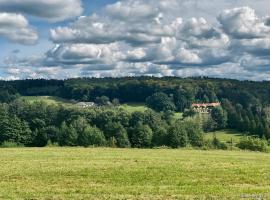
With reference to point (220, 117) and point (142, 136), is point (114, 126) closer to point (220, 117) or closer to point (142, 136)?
point (142, 136)

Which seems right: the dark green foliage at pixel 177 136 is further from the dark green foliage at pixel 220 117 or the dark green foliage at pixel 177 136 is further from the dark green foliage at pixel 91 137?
the dark green foliage at pixel 220 117

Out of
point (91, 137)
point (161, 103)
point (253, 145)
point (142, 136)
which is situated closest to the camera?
point (253, 145)

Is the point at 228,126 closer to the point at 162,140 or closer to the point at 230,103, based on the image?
the point at 230,103

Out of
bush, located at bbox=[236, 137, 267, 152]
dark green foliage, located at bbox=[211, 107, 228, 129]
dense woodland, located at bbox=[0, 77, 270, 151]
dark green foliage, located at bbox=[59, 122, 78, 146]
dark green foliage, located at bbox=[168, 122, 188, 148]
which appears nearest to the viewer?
bush, located at bbox=[236, 137, 267, 152]

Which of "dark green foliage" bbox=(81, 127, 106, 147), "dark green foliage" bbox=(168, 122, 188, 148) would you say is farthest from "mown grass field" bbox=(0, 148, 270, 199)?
"dark green foliage" bbox=(81, 127, 106, 147)

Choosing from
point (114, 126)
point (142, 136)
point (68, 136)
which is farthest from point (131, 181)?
point (114, 126)

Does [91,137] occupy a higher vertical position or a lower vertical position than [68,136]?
higher

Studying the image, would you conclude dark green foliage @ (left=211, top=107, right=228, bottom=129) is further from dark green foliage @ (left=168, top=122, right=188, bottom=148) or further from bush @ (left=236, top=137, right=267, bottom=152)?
bush @ (left=236, top=137, right=267, bottom=152)

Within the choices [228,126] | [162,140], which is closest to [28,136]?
[162,140]

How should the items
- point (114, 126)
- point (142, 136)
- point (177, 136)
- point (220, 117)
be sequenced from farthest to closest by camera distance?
point (220, 117)
point (114, 126)
point (142, 136)
point (177, 136)

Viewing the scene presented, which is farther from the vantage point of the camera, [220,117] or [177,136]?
[220,117]

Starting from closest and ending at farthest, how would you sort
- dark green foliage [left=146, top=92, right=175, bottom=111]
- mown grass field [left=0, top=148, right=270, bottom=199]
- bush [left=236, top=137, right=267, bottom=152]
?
1. mown grass field [left=0, top=148, right=270, bottom=199]
2. bush [left=236, top=137, right=267, bottom=152]
3. dark green foliage [left=146, top=92, right=175, bottom=111]

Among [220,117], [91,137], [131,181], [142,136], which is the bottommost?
[91,137]

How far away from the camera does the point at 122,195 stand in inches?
871
